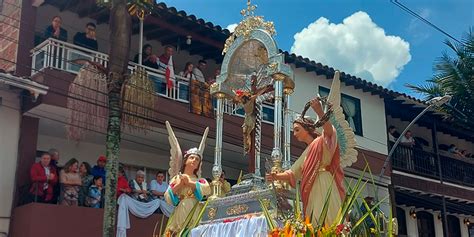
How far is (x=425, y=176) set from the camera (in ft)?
79.2

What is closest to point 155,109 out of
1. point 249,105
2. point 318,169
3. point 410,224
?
point 249,105

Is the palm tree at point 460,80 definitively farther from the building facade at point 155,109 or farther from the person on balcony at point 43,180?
the person on balcony at point 43,180

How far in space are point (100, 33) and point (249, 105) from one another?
9640 mm

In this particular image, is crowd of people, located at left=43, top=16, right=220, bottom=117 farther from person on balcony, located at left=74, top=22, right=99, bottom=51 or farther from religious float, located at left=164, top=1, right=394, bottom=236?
religious float, located at left=164, top=1, right=394, bottom=236

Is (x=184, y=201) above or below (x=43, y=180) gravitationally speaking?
below

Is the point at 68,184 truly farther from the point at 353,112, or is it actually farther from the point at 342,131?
the point at 353,112

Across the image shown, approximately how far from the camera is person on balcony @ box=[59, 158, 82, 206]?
1418 centimetres

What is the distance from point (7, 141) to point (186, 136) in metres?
4.82

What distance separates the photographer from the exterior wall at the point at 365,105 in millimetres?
21719

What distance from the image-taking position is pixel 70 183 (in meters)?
14.3

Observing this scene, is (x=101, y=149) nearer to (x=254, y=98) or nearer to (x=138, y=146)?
(x=138, y=146)

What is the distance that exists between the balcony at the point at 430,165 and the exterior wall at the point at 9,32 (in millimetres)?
14110

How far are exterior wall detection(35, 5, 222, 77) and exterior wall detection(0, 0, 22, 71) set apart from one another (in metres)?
0.72

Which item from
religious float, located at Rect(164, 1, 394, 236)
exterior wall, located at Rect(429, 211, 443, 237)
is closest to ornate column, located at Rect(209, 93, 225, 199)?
religious float, located at Rect(164, 1, 394, 236)
